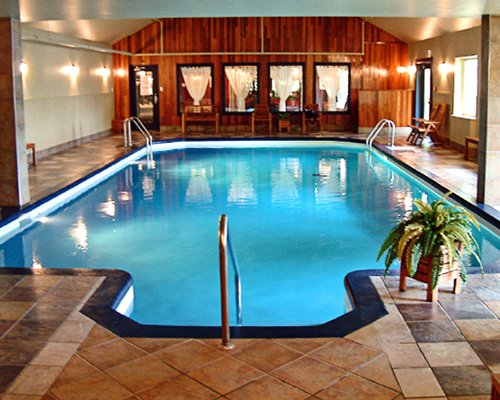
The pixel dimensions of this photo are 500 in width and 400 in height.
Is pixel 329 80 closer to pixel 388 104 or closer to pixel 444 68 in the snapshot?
pixel 388 104

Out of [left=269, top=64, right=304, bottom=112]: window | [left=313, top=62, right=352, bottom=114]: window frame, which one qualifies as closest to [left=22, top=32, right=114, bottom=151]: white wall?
[left=269, top=64, right=304, bottom=112]: window

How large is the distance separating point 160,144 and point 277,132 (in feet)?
11.7

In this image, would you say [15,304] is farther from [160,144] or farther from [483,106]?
[160,144]

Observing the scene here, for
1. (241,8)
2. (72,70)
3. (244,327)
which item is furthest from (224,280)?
(72,70)

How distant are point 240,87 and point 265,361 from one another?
50.7 ft

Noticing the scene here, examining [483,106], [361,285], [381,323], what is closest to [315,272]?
[361,285]

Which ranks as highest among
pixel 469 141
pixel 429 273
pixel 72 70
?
pixel 72 70

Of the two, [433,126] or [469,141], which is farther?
[433,126]

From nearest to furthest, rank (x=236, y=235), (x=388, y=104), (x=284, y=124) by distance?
(x=236, y=235)
(x=388, y=104)
(x=284, y=124)

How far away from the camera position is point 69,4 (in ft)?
22.9

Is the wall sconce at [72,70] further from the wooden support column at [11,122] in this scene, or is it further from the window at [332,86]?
the wooden support column at [11,122]

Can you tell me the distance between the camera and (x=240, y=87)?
A: 1855 centimetres

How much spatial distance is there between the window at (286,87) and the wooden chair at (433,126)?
4.30m

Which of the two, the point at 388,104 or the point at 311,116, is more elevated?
the point at 388,104
